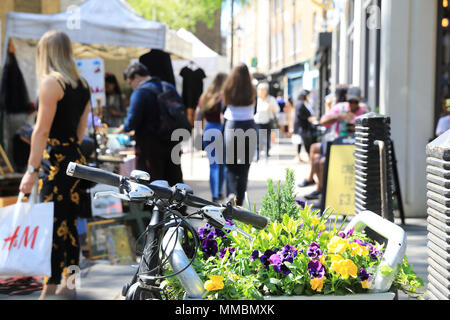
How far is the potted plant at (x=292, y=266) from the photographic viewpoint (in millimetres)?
2006

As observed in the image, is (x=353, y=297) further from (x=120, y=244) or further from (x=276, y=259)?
(x=120, y=244)

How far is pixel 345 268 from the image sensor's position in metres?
2.03

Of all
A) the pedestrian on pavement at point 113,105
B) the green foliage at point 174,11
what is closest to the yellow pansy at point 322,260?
the pedestrian on pavement at point 113,105

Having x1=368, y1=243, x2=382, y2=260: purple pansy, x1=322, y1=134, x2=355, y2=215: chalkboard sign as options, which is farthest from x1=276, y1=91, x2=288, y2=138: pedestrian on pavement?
x1=368, y1=243, x2=382, y2=260: purple pansy

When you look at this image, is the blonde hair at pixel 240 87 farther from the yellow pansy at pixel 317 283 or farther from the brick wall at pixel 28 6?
the brick wall at pixel 28 6

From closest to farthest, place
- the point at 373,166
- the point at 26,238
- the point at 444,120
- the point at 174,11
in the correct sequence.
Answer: the point at 373,166 → the point at 26,238 → the point at 444,120 → the point at 174,11

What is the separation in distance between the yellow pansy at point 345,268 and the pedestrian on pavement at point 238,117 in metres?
5.64

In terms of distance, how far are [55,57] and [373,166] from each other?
2253mm

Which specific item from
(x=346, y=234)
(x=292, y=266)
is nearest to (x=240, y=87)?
(x=346, y=234)

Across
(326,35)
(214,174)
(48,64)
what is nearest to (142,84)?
(48,64)

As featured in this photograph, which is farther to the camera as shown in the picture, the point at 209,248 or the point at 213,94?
the point at 213,94
